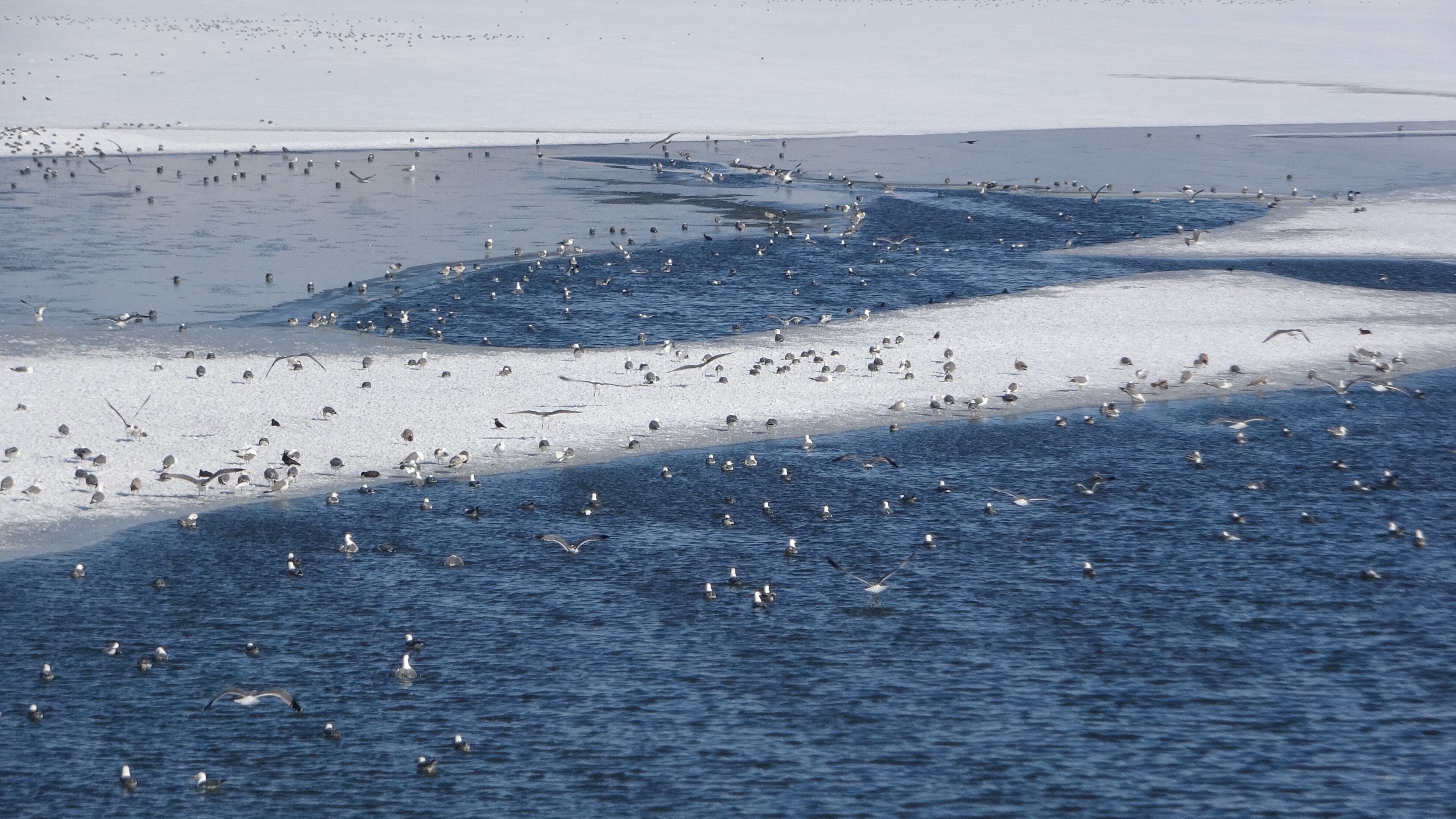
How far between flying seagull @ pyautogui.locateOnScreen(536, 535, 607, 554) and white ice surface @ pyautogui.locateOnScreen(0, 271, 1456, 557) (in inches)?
126

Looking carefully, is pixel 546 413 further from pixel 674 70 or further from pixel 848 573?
pixel 674 70

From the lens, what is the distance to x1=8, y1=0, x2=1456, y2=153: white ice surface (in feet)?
204

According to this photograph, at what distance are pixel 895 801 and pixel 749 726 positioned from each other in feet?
6.22


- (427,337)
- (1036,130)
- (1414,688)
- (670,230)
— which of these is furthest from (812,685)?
(1036,130)

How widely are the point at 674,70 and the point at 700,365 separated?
52.6 meters

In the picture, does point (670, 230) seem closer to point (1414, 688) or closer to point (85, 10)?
point (1414, 688)

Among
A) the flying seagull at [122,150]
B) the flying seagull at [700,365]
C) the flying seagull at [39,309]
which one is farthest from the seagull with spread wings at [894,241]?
the flying seagull at [122,150]

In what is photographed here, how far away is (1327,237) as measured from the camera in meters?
39.7

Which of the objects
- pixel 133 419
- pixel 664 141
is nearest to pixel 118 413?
pixel 133 419

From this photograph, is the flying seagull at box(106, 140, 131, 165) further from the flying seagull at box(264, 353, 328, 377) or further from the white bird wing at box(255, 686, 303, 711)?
the white bird wing at box(255, 686, 303, 711)

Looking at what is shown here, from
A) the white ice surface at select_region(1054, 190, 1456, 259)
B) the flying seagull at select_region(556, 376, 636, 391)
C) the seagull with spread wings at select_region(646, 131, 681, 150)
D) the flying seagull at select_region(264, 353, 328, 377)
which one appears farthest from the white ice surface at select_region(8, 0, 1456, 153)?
the flying seagull at select_region(556, 376, 636, 391)

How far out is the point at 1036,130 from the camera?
199ft

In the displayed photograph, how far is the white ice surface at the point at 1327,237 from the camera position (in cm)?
3800

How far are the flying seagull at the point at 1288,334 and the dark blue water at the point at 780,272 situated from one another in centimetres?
545
